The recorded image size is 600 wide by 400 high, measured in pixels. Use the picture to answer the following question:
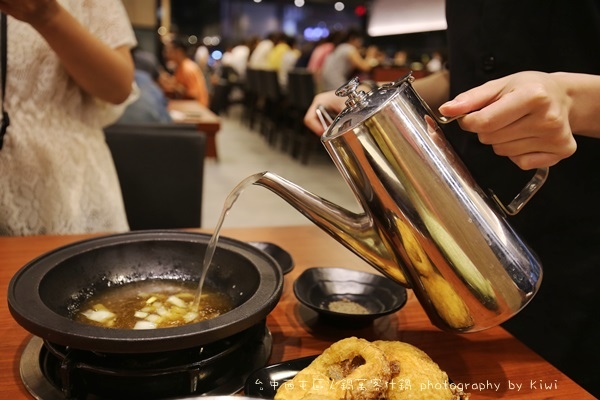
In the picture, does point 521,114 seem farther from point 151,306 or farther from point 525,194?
point 151,306

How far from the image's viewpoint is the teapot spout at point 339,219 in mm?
793

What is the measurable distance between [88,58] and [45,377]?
83 cm

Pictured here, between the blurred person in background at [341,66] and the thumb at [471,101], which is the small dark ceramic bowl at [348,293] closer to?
the thumb at [471,101]

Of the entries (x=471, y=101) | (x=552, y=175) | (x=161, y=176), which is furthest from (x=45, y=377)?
(x=161, y=176)

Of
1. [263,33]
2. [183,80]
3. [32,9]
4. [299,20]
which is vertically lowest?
[183,80]

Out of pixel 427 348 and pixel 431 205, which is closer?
pixel 431 205

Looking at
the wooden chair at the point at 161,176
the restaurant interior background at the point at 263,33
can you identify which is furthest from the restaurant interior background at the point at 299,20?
the wooden chair at the point at 161,176

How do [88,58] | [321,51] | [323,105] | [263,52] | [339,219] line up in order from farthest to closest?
1. [263,52]
2. [321,51]
3. [88,58]
4. [323,105]
5. [339,219]

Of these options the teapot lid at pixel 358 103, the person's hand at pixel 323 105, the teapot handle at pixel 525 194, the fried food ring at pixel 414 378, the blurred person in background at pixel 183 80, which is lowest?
the blurred person in background at pixel 183 80

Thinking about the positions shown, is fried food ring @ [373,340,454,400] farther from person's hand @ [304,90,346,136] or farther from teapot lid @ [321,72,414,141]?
person's hand @ [304,90,346,136]

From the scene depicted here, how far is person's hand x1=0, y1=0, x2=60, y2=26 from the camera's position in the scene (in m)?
1.08

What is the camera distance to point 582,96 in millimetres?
769

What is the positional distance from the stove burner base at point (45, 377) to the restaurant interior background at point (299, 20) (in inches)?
498

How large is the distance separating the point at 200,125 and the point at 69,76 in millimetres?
3008
